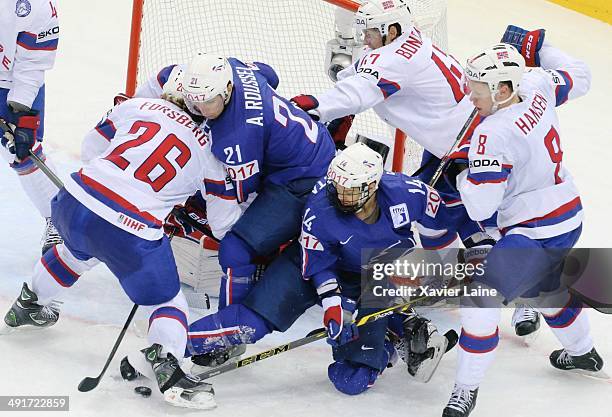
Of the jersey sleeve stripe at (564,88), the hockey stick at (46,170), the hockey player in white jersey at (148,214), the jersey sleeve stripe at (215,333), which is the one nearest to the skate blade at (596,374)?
the jersey sleeve stripe at (564,88)

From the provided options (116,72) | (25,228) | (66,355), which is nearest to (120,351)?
(66,355)

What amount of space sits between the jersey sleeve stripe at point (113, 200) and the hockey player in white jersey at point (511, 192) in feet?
3.42

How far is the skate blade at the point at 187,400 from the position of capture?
384 cm

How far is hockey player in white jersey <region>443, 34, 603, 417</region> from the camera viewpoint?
3.86m

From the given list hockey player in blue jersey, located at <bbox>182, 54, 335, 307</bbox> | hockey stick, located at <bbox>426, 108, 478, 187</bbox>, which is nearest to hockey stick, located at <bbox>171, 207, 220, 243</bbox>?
hockey player in blue jersey, located at <bbox>182, 54, 335, 307</bbox>

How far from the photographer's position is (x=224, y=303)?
4223mm

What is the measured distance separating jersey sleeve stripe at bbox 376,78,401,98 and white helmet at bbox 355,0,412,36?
184mm

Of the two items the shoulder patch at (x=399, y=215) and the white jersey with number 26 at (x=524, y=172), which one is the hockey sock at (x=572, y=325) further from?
the shoulder patch at (x=399, y=215)

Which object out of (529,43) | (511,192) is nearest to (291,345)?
(511,192)

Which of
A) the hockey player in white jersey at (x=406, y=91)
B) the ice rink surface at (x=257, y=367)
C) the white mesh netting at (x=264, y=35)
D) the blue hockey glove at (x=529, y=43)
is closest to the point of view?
the ice rink surface at (x=257, y=367)

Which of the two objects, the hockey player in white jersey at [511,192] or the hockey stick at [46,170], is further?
the hockey stick at [46,170]

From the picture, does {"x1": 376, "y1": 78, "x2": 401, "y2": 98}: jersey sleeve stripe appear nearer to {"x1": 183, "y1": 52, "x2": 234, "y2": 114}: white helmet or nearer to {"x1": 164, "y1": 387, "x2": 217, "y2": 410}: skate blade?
{"x1": 183, "y1": 52, "x2": 234, "y2": 114}: white helmet

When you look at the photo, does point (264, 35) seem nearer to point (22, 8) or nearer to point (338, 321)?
point (22, 8)

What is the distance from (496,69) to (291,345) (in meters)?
1.14
